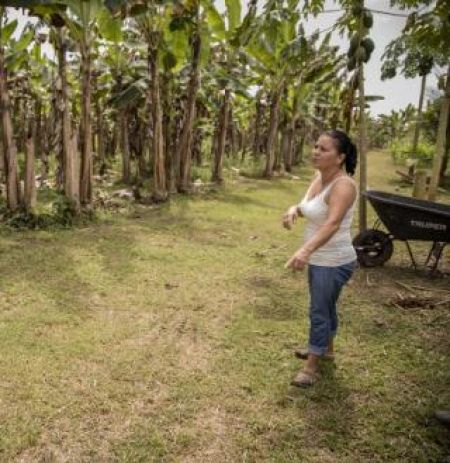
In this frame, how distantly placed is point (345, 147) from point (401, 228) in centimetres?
339

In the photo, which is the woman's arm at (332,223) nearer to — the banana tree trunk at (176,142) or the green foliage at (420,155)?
the banana tree trunk at (176,142)

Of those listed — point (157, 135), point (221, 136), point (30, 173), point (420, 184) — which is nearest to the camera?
point (30, 173)

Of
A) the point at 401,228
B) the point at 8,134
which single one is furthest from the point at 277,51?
the point at 401,228

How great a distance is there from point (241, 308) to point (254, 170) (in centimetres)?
1563

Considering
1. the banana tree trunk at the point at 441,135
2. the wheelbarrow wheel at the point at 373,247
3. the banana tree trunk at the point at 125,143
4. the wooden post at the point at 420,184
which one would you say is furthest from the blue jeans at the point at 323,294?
the banana tree trunk at the point at 125,143

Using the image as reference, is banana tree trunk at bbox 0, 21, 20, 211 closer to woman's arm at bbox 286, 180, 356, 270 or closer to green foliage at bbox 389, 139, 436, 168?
woman's arm at bbox 286, 180, 356, 270

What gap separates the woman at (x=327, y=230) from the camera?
10.8ft

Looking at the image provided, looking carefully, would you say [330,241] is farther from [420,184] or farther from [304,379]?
[420,184]

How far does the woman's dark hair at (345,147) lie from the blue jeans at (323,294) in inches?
28.6

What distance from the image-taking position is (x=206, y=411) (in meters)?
3.40

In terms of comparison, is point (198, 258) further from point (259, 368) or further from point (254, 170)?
point (254, 170)

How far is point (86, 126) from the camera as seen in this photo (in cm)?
891

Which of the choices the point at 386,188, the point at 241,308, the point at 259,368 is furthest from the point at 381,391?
the point at 386,188

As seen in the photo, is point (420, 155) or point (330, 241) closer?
point (330, 241)
